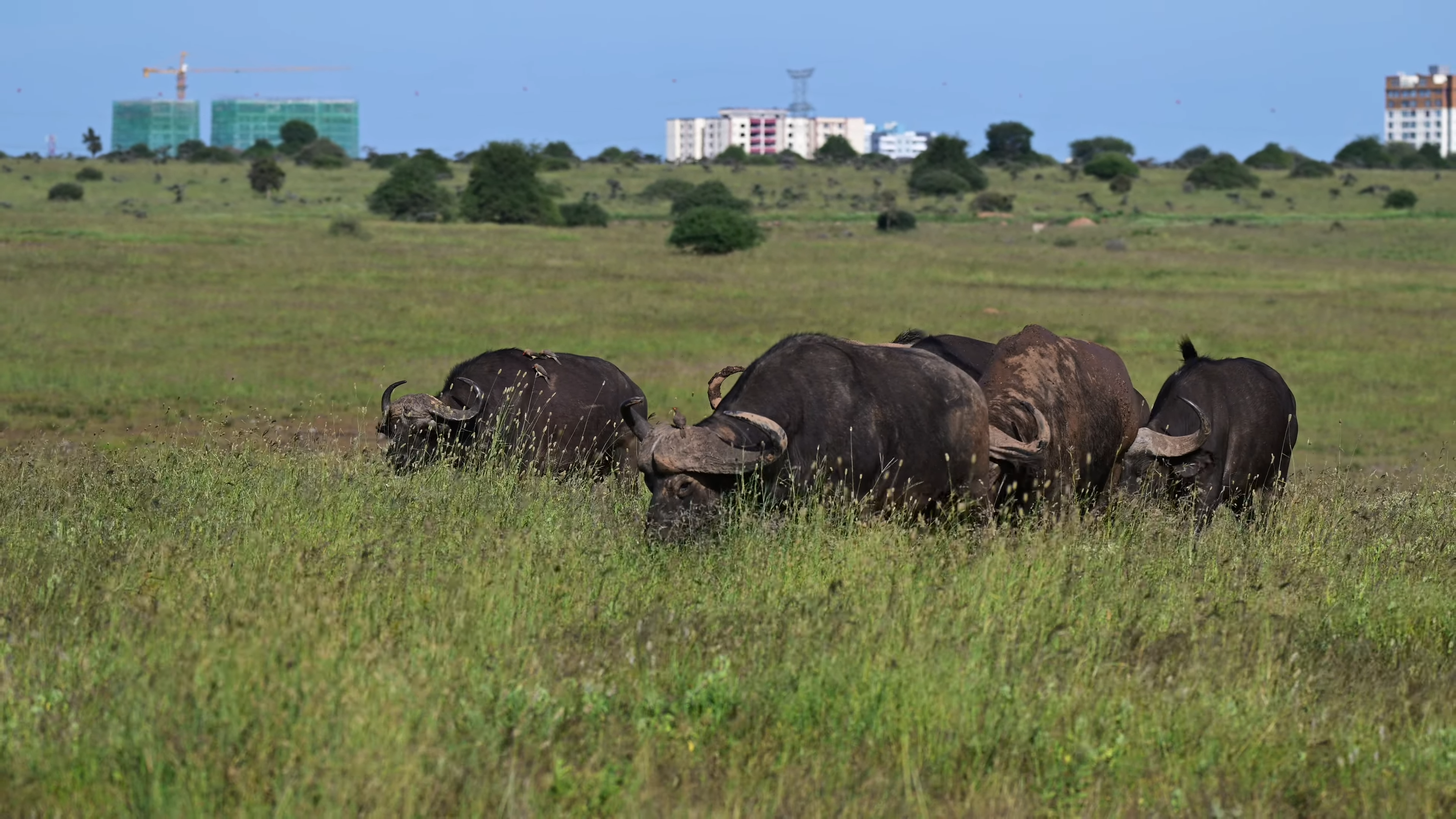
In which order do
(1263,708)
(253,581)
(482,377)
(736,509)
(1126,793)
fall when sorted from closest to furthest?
(1126,793)
(1263,708)
(253,581)
(736,509)
(482,377)

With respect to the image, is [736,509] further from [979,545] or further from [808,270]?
[808,270]

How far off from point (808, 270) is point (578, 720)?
32648mm

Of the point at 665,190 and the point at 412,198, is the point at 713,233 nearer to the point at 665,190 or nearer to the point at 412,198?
the point at 412,198

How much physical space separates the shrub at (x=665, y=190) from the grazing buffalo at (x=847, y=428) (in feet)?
203

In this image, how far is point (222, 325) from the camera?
25.8 metres

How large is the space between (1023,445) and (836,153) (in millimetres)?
100032

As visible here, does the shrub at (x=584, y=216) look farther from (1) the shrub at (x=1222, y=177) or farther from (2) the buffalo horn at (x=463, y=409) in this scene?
(2) the buffalo horn at (x=463, y=409)

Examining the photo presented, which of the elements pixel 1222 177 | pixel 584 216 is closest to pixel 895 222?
pixel 584 216

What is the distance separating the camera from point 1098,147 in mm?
122250

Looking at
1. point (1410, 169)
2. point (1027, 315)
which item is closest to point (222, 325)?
point (1027, 315)

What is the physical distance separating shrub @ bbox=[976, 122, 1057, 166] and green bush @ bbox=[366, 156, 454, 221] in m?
52.7

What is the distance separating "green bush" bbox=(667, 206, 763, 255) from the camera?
→ 4250cm

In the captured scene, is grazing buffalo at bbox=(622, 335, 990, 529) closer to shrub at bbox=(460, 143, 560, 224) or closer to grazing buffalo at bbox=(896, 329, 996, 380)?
grazing buffalo at bbox=(896, 329, 996, 380)

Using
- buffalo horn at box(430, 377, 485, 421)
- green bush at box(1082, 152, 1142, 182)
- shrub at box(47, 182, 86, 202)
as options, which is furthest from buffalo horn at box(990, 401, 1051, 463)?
green bush at box(1082, 152, 1142, 182)
